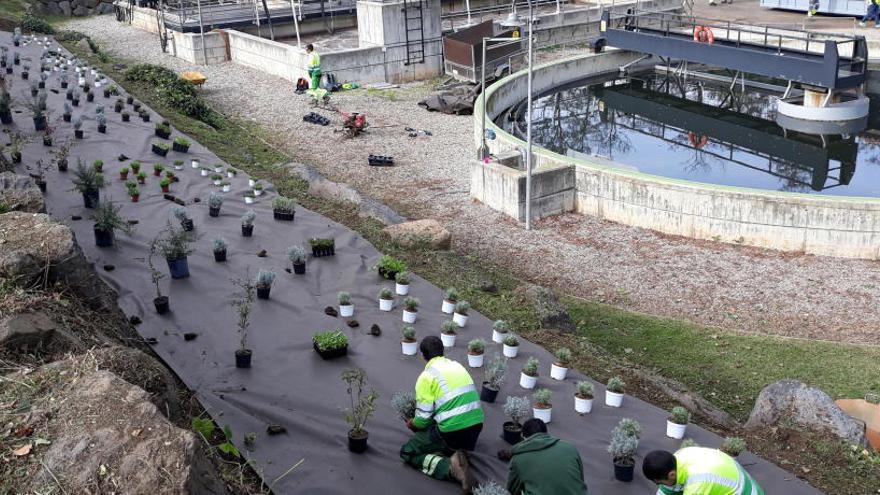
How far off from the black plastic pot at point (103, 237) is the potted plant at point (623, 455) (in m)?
7.62

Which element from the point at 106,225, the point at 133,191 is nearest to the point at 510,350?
the point at 106,225

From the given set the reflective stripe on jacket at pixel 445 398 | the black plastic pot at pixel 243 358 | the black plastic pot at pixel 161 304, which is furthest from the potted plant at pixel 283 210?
the reflective stripe on jacket at pixel 445 398

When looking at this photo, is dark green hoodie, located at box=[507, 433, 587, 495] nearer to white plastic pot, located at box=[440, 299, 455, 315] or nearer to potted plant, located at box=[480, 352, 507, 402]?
potted plant, located at box=[480, 352, 507, 402]

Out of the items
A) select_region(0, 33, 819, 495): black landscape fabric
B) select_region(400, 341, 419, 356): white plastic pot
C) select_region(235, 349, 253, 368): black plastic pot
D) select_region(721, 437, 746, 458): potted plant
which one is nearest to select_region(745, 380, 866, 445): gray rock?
select_region(0, 33, 819, 495): black landscape fabric

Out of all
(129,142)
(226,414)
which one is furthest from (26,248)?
(129,142)

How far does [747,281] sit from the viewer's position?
12875 millimetres

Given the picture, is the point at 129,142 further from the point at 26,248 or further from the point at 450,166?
the point at 26,248

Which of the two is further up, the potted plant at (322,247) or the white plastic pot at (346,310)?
the potted plant at (322,247)

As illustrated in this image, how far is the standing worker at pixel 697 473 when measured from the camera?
19.2 feet

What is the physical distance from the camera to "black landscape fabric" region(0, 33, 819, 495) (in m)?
7.28

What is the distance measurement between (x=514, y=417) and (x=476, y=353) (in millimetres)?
1505

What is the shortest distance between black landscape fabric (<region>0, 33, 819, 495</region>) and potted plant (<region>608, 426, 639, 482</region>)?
11 centimetres

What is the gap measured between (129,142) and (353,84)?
34.4 feet

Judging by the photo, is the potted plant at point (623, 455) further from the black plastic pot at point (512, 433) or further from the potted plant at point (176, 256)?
the potted plant at point (176, 256)
